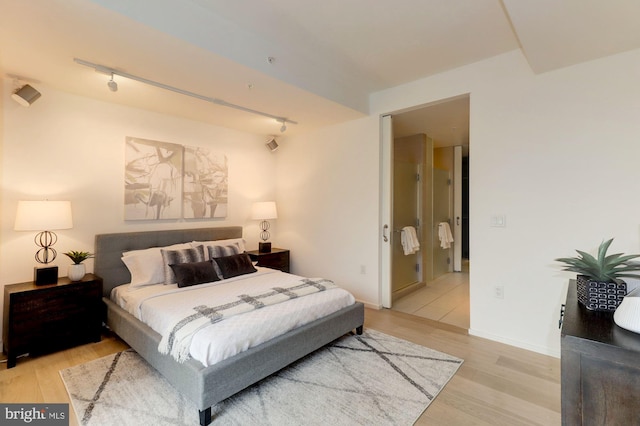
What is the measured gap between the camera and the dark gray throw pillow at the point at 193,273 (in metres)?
2.91

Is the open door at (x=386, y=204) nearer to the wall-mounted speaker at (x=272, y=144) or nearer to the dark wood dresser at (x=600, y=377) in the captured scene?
the wall-mounted speaker at (x=272, y=144)

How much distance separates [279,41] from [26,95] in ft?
7.44

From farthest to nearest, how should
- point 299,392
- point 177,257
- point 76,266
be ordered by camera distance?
point 177,257
point 76,266
point 299,392

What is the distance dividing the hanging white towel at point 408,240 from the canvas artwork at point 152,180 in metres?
3.17

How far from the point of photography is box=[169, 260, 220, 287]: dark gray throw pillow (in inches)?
115

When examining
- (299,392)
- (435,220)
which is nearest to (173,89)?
(299,392)

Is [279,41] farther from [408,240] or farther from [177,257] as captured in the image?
[408,240]

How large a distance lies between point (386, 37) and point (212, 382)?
9.70ft

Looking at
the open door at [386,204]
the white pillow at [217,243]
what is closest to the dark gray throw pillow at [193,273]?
the white pillow at [217,243]

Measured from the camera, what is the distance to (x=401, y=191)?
4.64 meters

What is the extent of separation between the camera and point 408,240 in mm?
4535

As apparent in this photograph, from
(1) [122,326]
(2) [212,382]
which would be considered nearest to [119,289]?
(1) [122,326]

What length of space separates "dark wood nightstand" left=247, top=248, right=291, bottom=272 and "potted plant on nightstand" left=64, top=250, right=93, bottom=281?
6.18 feet

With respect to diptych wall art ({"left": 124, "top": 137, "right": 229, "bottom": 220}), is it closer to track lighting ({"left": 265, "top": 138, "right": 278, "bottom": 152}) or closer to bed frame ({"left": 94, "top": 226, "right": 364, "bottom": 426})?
bed frame ({"left": 94, "top": 226, "right": 364, "bottom": 426})
